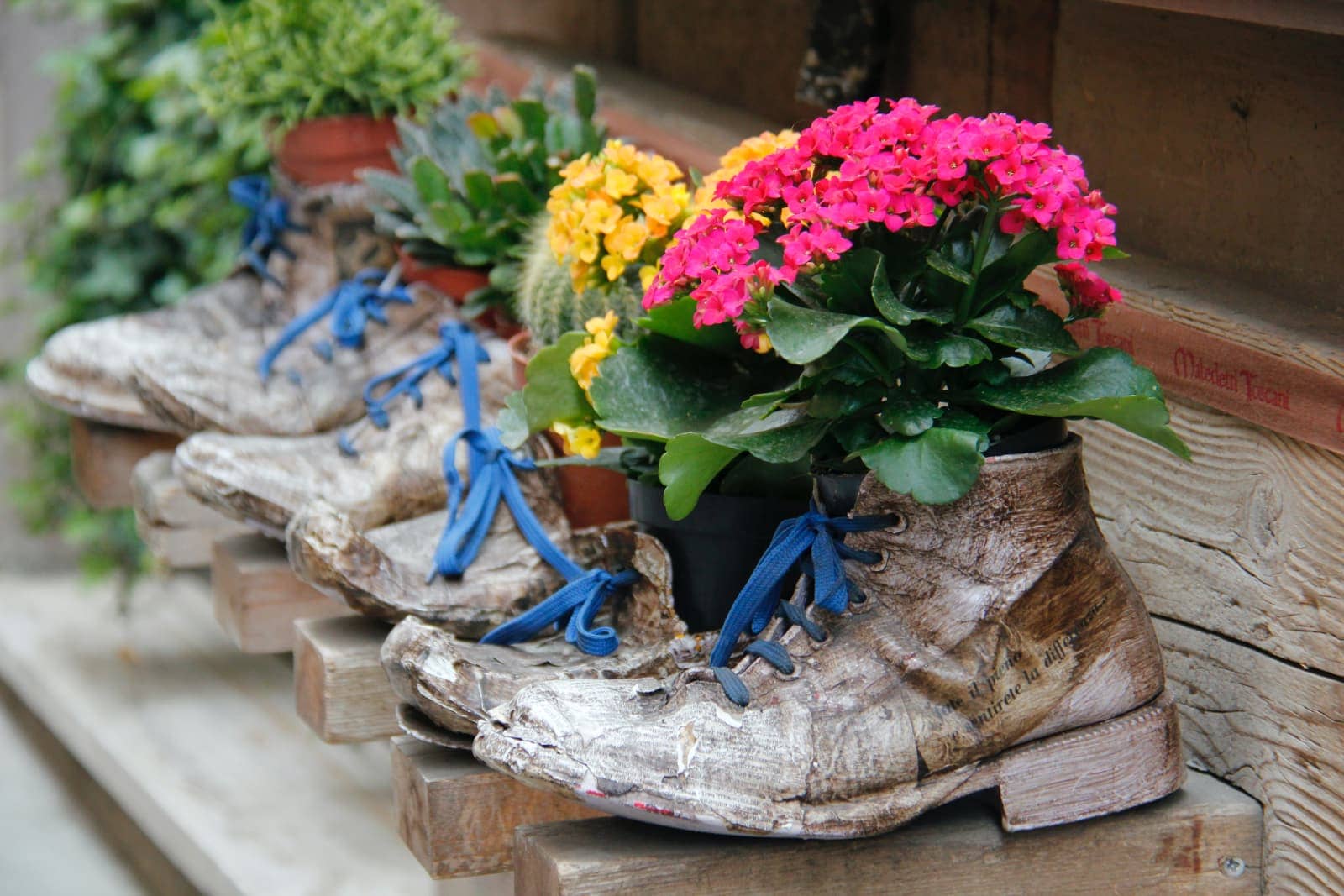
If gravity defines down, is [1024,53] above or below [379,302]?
above

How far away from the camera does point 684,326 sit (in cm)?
116

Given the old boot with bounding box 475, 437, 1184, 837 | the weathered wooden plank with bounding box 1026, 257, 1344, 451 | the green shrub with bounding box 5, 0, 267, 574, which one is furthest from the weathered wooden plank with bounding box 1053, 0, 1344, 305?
the green shrub with bounding box 5, 0, 267, 574

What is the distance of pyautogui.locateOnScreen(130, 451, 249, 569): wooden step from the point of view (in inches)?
75.2

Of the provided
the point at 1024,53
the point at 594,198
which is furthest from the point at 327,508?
the point at 1024,53

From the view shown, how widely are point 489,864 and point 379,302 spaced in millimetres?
839

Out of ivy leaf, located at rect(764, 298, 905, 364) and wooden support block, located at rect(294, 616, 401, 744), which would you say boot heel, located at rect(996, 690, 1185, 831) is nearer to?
ivy leaf, located at rect(764, 298, 905, 364)

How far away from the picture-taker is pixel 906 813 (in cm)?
105

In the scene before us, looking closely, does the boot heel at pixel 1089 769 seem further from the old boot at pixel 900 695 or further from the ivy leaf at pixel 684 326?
the ivy leaf at pixel 684 326

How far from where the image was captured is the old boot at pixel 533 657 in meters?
1.13

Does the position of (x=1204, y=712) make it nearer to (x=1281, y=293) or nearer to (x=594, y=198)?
(x=1281, y=293)

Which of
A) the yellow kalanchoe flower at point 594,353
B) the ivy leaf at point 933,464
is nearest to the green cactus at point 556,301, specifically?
the yellow kalanchoe flower at point 594,353

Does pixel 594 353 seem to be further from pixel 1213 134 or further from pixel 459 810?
pixel 1213 134

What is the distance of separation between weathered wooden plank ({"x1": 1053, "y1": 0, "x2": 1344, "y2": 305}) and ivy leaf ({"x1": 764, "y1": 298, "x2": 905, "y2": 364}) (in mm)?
435

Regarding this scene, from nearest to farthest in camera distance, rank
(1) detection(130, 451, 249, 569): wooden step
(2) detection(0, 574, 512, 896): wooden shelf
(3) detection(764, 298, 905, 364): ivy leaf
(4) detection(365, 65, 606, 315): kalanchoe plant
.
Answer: (3) detection(764, 298, 905, 364): ivy leaf, (4) detection(365, 65, 606, 315): kalanchoe plant, (1) detection(130, 451, 249, 569): wooden step, (2) detection(0, 574, 512, 896): wooden shelf
